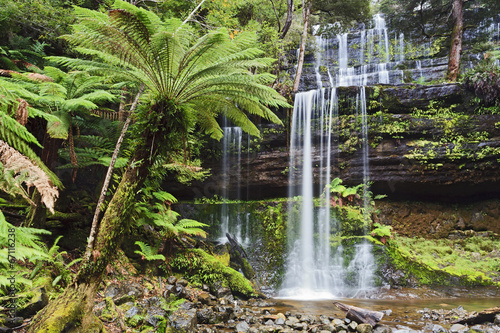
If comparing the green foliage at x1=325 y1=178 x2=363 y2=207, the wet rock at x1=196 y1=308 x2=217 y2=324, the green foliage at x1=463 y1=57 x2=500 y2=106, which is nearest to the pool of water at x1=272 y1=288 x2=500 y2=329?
the wet rock at x1=196 y1=308 x2=217 y2=324

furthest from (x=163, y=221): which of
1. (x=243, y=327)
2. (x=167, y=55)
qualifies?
(x=167, y=55)

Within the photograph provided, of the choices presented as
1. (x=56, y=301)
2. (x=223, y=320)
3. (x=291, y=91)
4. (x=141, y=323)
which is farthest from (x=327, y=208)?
(x=56, y=301)

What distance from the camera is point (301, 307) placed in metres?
5.40

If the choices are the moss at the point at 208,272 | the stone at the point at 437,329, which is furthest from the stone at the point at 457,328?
the moss at the point at 208,272

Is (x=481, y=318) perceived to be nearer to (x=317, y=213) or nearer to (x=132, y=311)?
(x=317, y=213)

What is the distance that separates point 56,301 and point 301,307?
4.25 meters

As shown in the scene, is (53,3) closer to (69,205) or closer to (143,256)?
(69,205)

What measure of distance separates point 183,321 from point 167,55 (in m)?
3.15

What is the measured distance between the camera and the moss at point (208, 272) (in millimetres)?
5445

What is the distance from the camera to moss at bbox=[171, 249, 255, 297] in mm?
5445

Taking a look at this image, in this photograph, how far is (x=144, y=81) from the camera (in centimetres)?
309

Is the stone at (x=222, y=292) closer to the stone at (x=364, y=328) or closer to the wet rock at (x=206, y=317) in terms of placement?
the wet rock at (x=206, y=317)

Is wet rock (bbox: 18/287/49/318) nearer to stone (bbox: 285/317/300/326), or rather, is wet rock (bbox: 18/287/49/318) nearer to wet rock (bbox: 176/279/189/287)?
wet rock (bbox: 176/279/189/287)

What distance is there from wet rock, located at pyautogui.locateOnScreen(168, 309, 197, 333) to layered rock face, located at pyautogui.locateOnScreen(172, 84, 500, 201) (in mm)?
6356
